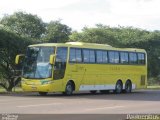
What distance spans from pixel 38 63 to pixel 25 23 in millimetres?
34714

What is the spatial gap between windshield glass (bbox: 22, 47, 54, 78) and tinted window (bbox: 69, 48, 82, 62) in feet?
4.87

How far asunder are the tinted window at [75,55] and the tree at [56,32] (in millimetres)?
31191

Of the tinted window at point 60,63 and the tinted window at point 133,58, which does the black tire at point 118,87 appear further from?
the tinted window at point 60,63

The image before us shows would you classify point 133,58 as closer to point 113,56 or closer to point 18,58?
point 113,56

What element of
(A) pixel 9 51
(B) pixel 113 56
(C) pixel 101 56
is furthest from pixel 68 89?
(A) pixel 9 51

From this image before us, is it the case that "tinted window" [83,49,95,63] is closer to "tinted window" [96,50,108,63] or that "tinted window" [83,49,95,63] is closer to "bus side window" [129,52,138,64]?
"tinted window" [96,50,108,63]

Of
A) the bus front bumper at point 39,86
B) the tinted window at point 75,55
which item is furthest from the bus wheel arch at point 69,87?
the bus front bumper at point 39,86

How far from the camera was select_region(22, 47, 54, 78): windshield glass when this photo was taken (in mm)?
30703

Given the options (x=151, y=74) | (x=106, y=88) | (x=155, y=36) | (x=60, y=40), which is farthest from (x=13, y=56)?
(x=155, y=36)

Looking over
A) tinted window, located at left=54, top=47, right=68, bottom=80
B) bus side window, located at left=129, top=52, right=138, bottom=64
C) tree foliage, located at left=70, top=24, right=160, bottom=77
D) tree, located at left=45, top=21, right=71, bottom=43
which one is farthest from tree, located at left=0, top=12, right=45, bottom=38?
tinted window, located at left=54, top=47, right=68, bottom=80

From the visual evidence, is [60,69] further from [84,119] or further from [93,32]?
[93,32]

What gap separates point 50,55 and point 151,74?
52.9 metres

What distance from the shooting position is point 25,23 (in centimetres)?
6525

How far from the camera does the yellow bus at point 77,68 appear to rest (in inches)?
1208
